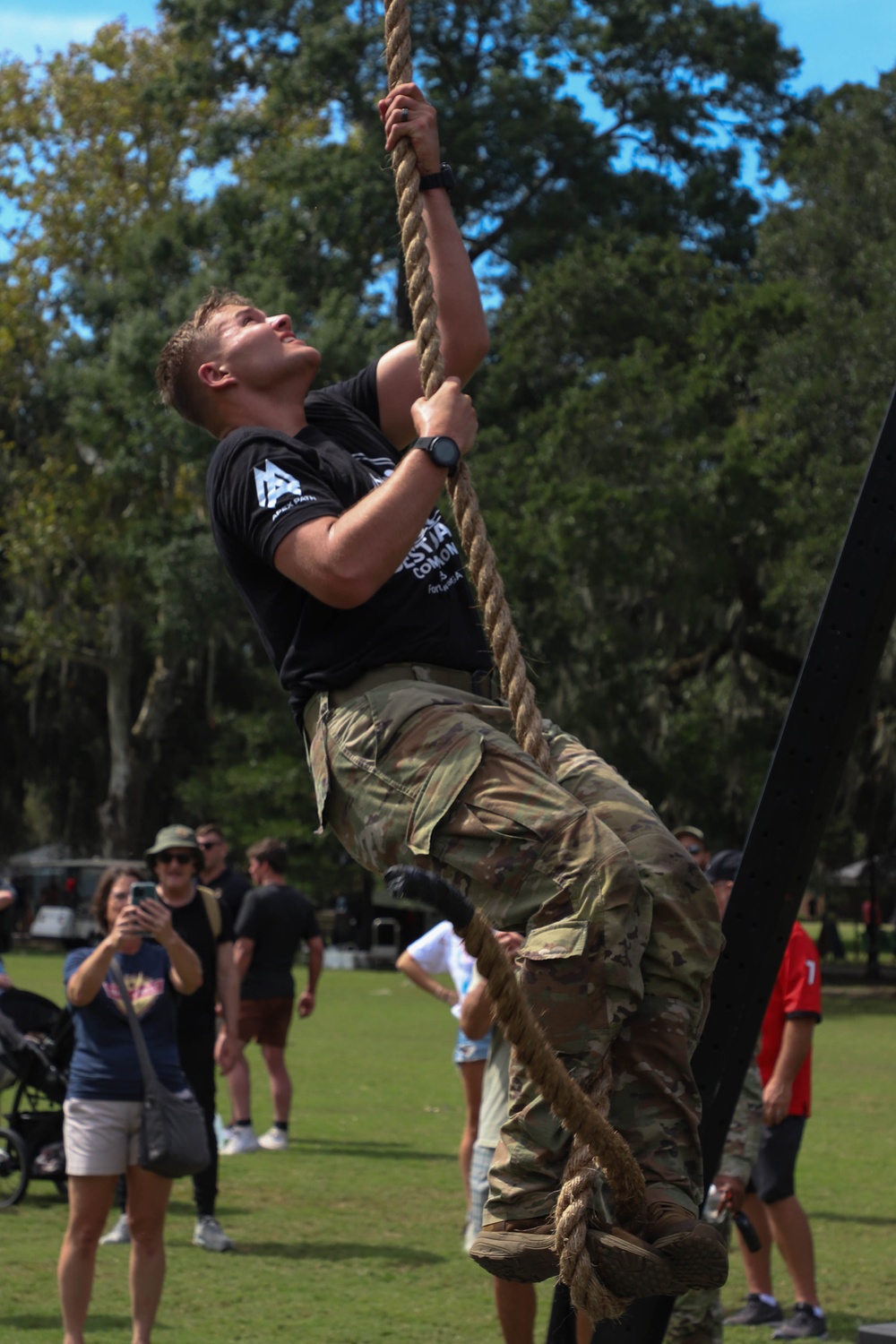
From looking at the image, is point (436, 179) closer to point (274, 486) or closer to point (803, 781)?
point (274, 486)

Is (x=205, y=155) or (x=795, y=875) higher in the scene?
(x=205, y=155)

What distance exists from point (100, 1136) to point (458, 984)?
2255mm

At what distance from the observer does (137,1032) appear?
6.95 m

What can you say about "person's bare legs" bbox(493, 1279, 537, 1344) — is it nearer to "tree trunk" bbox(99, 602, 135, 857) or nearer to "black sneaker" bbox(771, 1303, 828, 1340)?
"black sneaker" bbox(771, 1303, 828, 1340)

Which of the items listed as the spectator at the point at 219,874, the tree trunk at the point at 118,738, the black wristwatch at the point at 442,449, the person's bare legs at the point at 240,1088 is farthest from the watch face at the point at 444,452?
the tree trunk at the point at 118,738

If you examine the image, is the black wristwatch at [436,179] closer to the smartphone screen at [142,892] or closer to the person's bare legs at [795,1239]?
the smartphone screen at [142,892]

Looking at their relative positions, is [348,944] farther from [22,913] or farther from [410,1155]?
[410,1155]

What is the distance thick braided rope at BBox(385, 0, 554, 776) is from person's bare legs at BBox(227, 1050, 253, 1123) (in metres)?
7.96

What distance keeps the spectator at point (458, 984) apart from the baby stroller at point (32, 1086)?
2.43 meters

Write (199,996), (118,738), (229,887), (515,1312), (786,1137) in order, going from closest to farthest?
1. (515,1312)
2. (786,1137)
3. (199,996)
4. (229,887)
5. (118,738)

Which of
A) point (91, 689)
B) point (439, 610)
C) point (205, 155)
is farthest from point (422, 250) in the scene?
point (91, 689)

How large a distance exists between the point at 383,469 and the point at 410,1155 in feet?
29.4

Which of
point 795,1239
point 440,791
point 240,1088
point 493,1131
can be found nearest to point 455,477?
point 440,791

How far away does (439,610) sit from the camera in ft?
11.2
